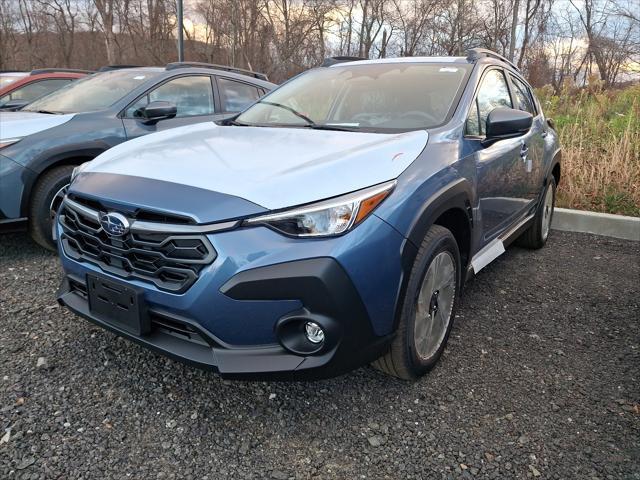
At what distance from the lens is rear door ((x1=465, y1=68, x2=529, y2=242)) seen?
2812 mm

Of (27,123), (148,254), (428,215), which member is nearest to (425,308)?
(428,215)

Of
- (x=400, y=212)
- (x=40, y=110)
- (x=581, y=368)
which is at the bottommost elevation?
(x=581, y=368)

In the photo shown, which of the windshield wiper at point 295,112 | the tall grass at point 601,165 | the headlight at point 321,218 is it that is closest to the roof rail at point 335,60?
the windshield wiper at point 295,112

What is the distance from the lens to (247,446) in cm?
199

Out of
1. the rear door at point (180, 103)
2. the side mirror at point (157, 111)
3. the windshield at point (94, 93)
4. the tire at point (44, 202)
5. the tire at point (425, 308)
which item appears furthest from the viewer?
the windshield at point (94, 93)

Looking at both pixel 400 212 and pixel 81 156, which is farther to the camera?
pixel 81 156

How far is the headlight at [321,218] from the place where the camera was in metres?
1.83

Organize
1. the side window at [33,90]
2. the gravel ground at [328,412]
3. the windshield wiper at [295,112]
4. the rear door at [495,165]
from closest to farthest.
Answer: the gravel ground at [328,412], the rear door at [495,165], the windshield wiper at [295,112], the side window at [33,90]

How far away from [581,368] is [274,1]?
1134 inches

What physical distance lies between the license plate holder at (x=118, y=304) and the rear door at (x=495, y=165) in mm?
1842

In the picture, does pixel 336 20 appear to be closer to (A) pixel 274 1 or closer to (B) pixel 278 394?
(A) pixel 274 1

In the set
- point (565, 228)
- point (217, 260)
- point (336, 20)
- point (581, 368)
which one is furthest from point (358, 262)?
point (336, 20)

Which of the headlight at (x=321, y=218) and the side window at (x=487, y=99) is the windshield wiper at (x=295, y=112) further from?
the headlight at (x=321, y=218)

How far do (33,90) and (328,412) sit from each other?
7.38m
